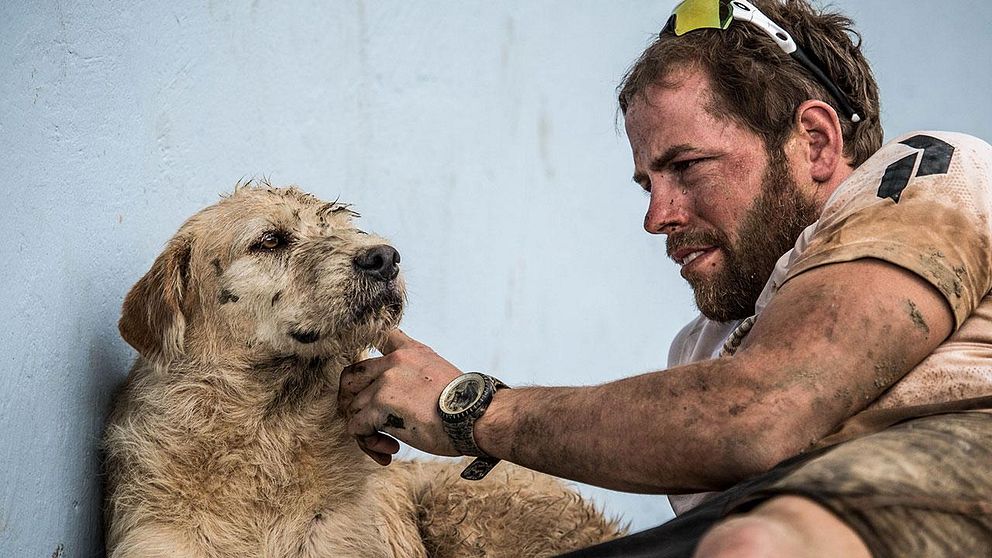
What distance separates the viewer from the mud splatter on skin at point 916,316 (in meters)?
1.93

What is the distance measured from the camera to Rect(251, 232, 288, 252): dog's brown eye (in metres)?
2.48

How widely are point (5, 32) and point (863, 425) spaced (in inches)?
67.6

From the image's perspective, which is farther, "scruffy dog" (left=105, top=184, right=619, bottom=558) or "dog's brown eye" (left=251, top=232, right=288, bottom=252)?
"dog's brown eye" (left=251, top=232, right=288, bottom=252)

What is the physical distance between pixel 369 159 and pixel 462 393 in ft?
4.72

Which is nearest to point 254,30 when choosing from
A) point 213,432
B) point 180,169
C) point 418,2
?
point 180,169

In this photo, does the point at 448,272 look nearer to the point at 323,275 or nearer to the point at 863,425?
the point at 323,275

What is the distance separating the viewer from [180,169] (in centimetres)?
283

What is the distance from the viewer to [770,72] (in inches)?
110

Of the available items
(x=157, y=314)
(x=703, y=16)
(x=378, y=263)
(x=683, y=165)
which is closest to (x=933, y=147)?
(x=683, y=165)

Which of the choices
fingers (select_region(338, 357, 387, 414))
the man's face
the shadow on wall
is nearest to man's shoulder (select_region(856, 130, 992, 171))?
the man's face

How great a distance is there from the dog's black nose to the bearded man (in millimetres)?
168

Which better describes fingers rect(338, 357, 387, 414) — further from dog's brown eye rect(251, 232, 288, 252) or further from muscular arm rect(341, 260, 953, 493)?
muscular arm rect(341, 260, 953, 493)

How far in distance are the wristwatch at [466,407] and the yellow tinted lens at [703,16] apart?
1.21 metres

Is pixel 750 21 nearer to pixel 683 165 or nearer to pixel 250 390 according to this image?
pixel 683 165
